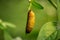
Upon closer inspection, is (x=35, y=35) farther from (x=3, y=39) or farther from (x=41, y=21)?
(x=3, y=39)

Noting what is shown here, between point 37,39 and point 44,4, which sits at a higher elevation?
point 44,4

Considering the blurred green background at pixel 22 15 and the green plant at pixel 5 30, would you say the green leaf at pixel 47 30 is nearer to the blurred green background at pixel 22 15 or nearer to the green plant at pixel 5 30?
the blurred green background at pixel 22 15

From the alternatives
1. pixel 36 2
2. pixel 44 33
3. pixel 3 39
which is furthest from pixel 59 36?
pixel 3 39

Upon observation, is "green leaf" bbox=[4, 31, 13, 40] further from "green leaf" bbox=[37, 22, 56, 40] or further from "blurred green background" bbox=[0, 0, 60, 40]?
"green leaf" bbox=[37, 22, 56, 40]

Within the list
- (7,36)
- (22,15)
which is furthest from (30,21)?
(7,36)

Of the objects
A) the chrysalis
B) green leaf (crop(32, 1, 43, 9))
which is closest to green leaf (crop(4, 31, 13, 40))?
the chrysalis

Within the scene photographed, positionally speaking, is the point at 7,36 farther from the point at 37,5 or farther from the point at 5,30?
the point at 37,5
